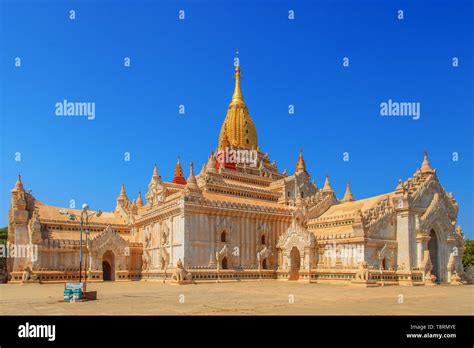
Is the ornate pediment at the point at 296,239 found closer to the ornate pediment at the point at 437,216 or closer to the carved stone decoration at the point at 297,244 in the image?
the carved stone decoration at the point at 297,244

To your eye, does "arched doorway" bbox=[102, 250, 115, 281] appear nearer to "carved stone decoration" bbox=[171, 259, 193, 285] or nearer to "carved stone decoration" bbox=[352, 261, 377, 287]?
"carved stone decoration" bbox=[171, 259, 193, 285]

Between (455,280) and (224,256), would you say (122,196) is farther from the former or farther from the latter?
(455,280)

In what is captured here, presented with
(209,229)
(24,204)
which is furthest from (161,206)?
(24,204)

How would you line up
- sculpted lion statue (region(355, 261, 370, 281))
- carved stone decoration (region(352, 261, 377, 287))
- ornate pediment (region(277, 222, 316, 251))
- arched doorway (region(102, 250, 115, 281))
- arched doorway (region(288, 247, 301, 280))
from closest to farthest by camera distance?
1. carved stone decoration (region(352, 261, 377, 287))
2. sculpted lion statue (region(355, 261, 370, 281))
3. ornate pediment (region(277, 222, 316, 251))
4. arched doorway (region(288, 247, 301, 280))
5. arched doorway (region(102, 250, 115, 281))

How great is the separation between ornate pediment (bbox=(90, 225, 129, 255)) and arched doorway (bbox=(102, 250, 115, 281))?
91 cm

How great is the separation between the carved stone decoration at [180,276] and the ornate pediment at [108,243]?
45.1ft

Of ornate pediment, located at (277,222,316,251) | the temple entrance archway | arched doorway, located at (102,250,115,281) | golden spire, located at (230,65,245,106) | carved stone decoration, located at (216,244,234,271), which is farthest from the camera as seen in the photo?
golden spire, located at (230,65,245,106)

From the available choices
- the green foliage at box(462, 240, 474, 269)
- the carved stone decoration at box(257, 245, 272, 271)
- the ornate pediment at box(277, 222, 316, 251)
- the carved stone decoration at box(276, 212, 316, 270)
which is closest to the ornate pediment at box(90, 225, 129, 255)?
the carved stone decoration at box(257, 245, 272, 271)

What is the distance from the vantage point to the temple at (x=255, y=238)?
51.2m

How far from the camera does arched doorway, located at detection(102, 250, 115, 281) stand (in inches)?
2450

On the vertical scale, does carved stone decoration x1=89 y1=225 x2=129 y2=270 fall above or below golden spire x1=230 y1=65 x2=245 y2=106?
below

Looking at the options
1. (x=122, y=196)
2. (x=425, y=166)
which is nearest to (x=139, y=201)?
(x=122, y=196)
